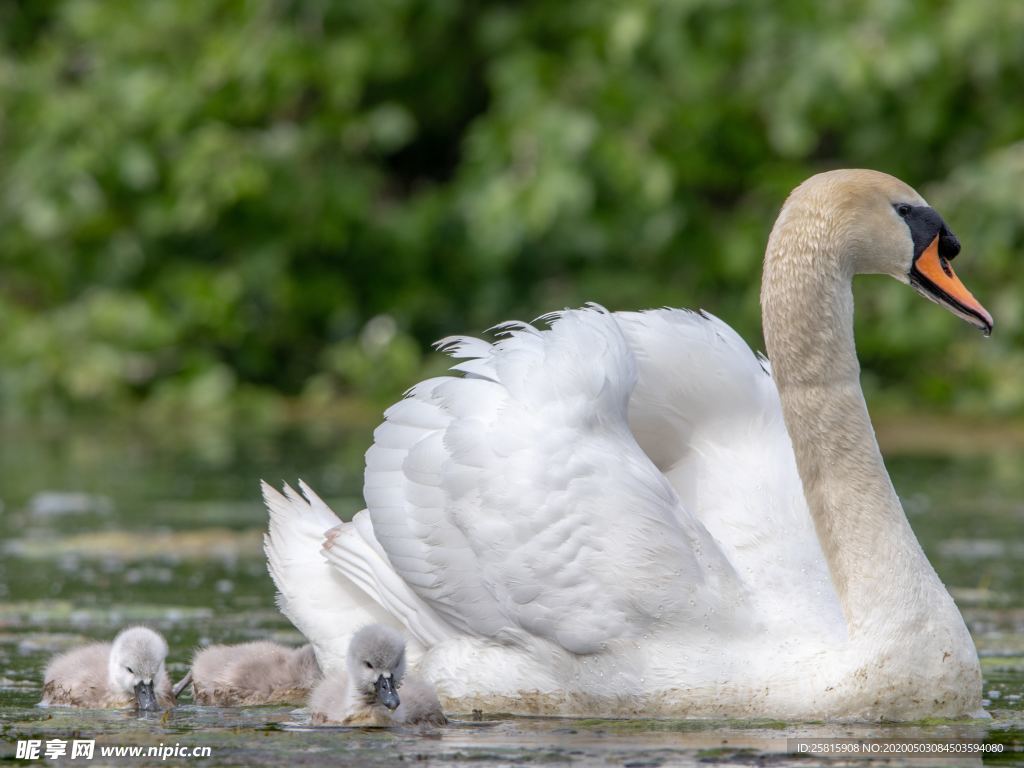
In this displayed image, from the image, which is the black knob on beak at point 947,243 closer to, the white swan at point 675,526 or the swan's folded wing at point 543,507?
the white swan at point 675,526

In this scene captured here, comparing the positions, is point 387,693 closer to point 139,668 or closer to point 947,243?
point 139,668

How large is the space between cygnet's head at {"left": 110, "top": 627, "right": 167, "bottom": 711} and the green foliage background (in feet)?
28.1

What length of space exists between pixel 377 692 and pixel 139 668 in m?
0.64

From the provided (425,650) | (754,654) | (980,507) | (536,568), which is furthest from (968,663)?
(980,507)

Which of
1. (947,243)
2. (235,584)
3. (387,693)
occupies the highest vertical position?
(947,243)

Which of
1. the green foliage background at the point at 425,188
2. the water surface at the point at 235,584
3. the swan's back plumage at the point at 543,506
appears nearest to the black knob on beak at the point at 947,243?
the swan's back plumage at the point at 543,506

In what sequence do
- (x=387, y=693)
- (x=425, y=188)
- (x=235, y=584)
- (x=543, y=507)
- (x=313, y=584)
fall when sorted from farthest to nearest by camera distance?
(x=425, y=188), (x=235, y=584), (x=313, y=584), (x=543, y=507), (x=387, y=693)

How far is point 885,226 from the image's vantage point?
4945 millimetres

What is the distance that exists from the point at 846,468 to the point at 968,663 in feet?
1.85

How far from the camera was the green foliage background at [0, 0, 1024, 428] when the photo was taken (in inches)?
535

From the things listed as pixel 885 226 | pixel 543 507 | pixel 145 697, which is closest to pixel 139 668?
pixel 145 697

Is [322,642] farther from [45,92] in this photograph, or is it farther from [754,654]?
[45,92]

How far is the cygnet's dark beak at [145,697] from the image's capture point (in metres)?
4.83

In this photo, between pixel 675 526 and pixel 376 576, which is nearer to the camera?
pixel 675 526
